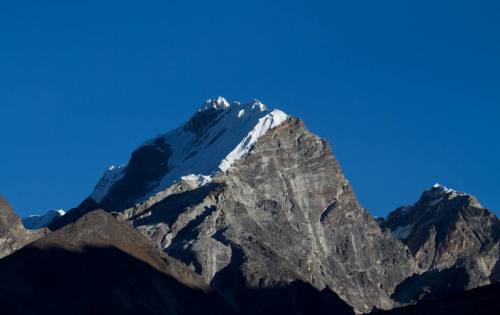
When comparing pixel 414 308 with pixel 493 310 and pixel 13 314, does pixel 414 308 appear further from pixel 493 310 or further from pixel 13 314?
pixel 13 314

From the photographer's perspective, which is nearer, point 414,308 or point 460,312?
point 460,312

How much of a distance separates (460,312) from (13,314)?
180 feet

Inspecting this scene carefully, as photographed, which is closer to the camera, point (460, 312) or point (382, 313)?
point (460, 312)

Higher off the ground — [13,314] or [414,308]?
[13,314]

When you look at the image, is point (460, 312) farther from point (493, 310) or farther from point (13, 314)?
point (13, 314)

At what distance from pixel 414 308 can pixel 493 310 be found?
2475cm

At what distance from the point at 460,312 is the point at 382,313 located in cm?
2040

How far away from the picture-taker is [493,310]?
16962 centimetres

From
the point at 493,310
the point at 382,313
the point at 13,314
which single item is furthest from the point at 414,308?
the point at 13,314

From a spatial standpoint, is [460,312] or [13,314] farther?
[13,314]

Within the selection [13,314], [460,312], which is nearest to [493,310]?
[460,312]

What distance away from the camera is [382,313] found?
647 ft

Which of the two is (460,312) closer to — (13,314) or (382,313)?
(382,313)

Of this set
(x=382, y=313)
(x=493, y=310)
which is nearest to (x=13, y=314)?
(x=382, y=313)
